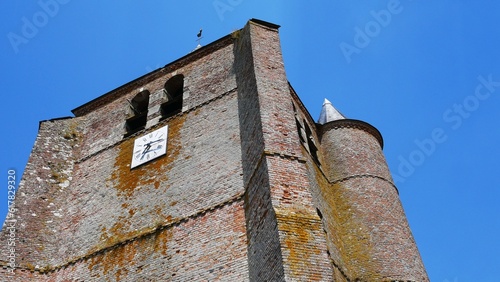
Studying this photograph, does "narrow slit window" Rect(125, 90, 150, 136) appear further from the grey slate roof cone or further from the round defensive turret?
the grey slate roof cone

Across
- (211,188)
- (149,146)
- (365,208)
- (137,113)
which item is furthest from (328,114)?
(211,188)

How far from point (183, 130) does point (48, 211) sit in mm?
3740

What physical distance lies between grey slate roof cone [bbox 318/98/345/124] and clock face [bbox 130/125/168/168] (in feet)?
20.0

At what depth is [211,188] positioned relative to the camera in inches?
426

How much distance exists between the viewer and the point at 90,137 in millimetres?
14805

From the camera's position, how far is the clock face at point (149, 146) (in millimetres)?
12727

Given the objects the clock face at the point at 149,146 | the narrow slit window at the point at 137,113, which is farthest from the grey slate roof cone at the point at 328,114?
the clock face at the point at 149,146

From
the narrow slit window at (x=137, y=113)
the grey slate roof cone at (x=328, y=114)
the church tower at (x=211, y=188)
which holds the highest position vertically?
the grey slate roof cone at (x=328, y=114)

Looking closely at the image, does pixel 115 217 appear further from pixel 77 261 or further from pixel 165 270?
pixel 165 270

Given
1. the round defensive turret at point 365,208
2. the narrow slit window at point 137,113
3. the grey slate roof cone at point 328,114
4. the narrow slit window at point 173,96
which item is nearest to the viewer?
the round defensive turret at point 365,208

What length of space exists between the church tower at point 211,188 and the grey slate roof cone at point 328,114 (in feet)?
2.38

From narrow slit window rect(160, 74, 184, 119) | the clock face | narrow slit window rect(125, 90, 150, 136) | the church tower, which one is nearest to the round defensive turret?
the church tower

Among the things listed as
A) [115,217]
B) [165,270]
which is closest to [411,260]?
[165,270]

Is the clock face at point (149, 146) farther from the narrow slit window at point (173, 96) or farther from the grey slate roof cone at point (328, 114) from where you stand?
the grey slate roof cone at point (328, 114)
